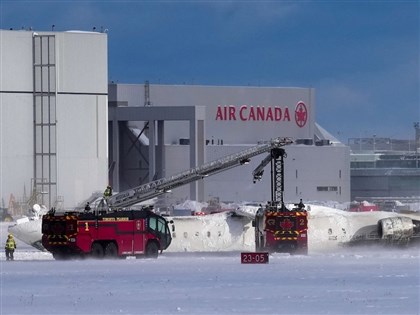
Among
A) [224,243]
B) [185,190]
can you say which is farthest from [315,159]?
[224,243]

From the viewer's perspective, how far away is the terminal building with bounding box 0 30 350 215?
103 meters

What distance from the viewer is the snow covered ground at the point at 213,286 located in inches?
1236

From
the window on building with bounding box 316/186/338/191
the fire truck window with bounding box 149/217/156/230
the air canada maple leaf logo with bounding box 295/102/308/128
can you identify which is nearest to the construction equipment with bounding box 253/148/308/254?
the fire truck window with bounding box 149/217/156/230

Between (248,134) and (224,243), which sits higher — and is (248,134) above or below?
above

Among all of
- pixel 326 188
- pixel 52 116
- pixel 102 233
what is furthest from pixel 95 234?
pixel 326 188

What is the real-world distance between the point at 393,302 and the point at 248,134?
331 ft

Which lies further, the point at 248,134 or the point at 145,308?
the point at 248,134

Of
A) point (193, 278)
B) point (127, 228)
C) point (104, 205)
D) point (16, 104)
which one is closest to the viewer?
point (193, 278)

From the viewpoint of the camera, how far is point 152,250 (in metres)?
56.3

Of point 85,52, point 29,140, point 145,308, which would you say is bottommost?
point 145,308

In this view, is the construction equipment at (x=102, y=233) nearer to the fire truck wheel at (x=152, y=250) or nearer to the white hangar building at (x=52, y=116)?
the fire truck wheel at (x=152, y=250)

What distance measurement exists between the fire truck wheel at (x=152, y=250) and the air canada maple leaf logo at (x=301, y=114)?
80.6 m

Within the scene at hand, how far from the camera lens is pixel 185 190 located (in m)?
124

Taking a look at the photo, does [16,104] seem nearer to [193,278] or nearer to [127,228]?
→ [127,228]
